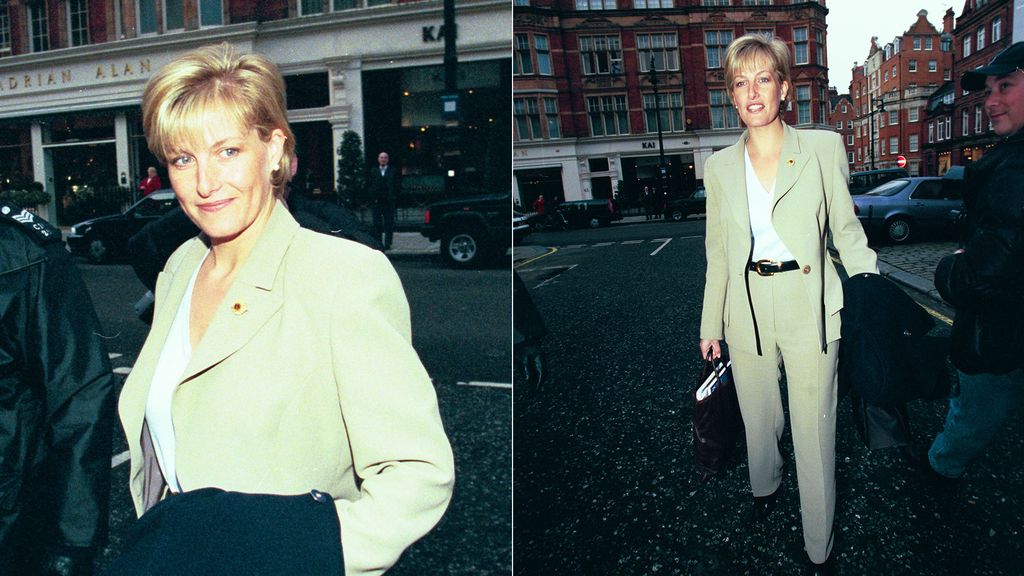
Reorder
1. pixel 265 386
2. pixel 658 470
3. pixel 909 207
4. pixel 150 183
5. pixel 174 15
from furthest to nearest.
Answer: pixel 174 15
pixel 150 183
pixel 658 470
pixel 909 207
pixel 265 386

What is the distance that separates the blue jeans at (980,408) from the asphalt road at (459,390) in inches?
36.6

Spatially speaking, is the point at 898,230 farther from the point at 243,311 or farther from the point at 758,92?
the point at 243,311

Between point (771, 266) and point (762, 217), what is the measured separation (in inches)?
3.2

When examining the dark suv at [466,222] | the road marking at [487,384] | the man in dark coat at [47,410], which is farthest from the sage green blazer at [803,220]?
the road marking at [487,384]

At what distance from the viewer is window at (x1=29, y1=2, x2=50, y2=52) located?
166 centimetres

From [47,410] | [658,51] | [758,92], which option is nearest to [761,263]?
[758,92]

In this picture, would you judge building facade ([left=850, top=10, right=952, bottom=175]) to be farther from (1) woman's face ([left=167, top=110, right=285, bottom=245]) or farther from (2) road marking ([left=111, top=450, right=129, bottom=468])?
(2) road marking ([left=111, top=450, right=129, bottom=468])

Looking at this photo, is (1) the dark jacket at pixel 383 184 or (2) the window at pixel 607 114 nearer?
(2) the window at pixel 607 114

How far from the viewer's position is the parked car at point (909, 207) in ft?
2.94

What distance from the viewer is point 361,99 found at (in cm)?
181

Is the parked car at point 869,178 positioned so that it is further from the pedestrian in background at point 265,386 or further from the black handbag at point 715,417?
the pedestrian in background at point 265,386

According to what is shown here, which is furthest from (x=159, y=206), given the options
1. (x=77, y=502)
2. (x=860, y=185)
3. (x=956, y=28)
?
(x=956, y=28)

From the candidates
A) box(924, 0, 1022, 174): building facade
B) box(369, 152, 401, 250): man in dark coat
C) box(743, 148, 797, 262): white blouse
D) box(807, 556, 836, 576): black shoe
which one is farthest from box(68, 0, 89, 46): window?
box(807, 556, 836, 576): black shoe

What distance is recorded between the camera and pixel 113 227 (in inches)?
67.9
